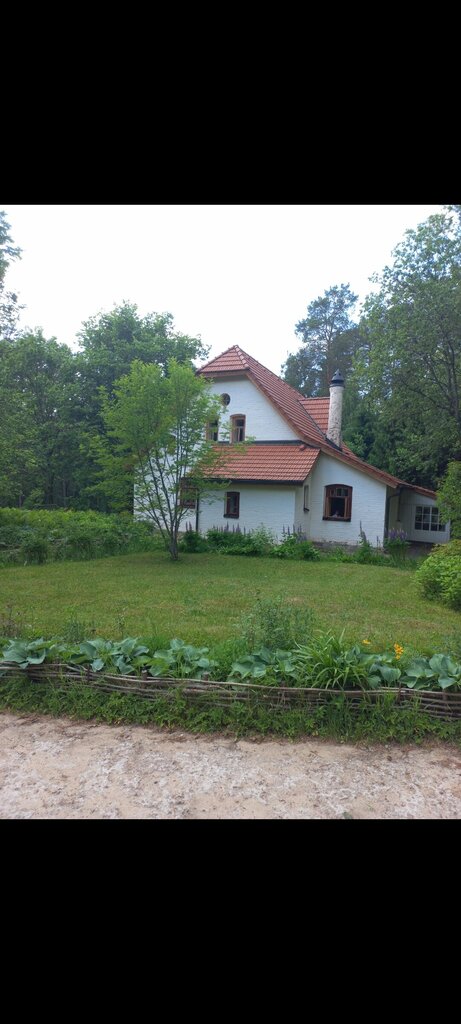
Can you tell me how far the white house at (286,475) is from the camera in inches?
707

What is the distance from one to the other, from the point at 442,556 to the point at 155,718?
27.0 feet


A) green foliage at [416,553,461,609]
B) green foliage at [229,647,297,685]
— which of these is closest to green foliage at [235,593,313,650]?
green foliage at [229,647,297,685]

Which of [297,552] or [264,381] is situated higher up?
[264,381]

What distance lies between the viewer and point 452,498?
15594 mm

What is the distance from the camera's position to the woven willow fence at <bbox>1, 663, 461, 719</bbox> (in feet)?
12.3

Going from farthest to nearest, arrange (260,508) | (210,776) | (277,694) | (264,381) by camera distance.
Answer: (264,381) → (260,508) → (277,694) → (210,776)

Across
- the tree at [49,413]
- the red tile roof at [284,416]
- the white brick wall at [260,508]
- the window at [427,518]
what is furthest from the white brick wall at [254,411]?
the tree at [49,413]

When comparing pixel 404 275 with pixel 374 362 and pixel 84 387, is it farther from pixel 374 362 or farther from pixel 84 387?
pixel 84 387

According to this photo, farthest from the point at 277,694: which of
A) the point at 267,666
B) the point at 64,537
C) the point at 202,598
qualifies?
the point at 64,537

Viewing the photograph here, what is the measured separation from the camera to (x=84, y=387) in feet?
99.3

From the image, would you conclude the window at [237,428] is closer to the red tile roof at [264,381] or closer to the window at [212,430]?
the red tile roof at [264,381]

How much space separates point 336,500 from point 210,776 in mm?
16687

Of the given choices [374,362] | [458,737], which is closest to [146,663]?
Answer: [458,737]

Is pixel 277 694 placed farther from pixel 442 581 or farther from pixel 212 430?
pixel 212 430
